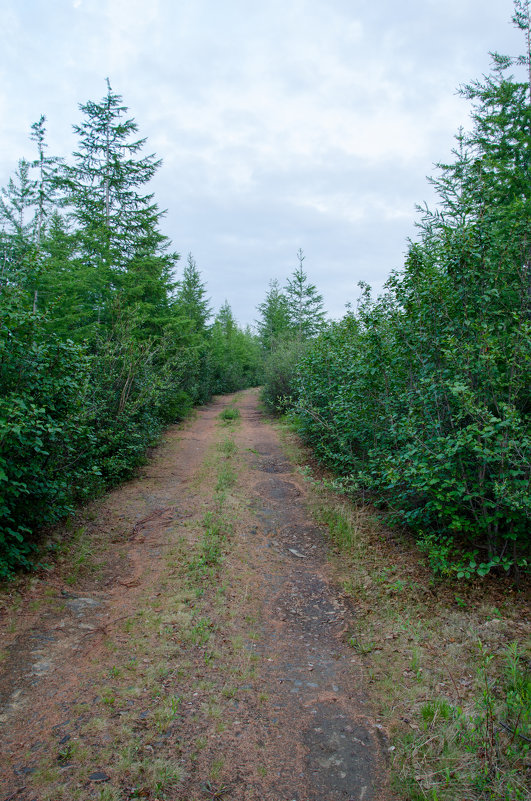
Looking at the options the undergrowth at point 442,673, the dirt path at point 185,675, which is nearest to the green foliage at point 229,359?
the dirt path at point 185,675

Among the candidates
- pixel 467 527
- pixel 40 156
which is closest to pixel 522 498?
pixel 467 527

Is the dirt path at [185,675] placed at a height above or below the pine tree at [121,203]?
below

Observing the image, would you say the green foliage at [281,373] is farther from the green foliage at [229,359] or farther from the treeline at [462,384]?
the treeline at [462,384]

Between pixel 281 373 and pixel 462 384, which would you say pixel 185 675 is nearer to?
pixel 462 384

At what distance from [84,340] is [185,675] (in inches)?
154

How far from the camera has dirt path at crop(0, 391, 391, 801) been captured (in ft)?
8.08

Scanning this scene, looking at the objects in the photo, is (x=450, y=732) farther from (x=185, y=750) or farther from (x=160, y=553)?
(x=160, y=553)

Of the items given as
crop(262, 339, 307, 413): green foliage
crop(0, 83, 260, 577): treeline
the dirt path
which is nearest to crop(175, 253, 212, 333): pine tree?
crop(0, 83, 260, 577): treeline

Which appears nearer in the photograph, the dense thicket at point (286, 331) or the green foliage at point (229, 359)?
the dense thicket at point (286, 331)

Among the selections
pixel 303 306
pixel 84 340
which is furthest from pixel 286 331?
pixel 84 340

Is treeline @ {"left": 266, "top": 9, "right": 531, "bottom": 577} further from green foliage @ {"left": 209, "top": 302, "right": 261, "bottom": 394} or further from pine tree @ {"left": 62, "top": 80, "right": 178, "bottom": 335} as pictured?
green foliage @ {"left": 209, "top": 302, "right": 261, "bottom": 394}

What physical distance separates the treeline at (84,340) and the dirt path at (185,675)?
94 cm

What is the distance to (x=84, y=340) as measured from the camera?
5.30 metres

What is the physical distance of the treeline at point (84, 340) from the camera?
14.3 feet
